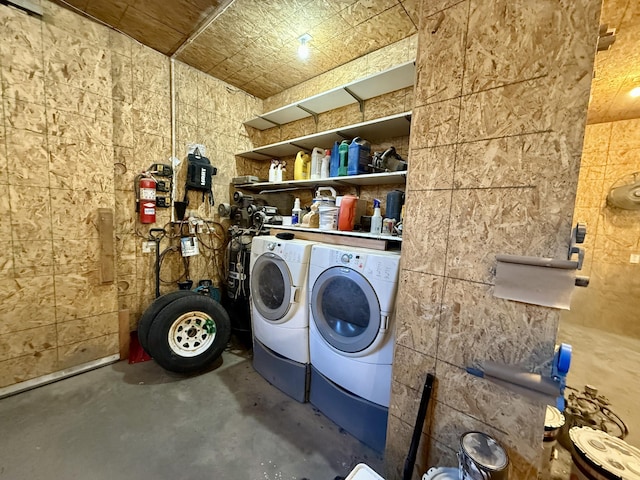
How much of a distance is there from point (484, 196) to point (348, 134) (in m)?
1.44

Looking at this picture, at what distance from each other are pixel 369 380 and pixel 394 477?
440 millimetres

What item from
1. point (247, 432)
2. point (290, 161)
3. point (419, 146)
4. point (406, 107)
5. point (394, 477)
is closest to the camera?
point (419, 146)

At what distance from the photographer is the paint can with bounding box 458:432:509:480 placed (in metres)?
0.83

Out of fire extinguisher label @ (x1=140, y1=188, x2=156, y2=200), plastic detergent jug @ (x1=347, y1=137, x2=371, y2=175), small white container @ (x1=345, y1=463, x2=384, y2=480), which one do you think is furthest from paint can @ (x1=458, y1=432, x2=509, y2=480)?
fire extinguisher label @ (x1=140, y1=188, x2=156, y2=200)

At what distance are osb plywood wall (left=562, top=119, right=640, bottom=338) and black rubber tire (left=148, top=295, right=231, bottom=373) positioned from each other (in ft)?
16.2

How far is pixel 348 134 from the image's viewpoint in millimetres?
2154

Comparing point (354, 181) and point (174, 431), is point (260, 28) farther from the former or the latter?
point (174, 431)

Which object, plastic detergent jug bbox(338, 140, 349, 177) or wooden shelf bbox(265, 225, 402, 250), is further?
plastic detergent jug bbox(338, 140, 349, 177)

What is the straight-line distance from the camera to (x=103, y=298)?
7.02 ft

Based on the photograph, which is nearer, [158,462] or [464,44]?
[464,44]

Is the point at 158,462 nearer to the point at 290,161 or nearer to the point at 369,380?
the point at 369,380

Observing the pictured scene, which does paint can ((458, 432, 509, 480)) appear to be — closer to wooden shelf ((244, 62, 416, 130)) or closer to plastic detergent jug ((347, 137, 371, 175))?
plastic detergent jug ((347, 137, 371, 175))

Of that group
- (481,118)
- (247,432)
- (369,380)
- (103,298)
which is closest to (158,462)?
(247,432)

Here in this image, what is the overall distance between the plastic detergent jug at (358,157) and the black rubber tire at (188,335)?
1.69m
